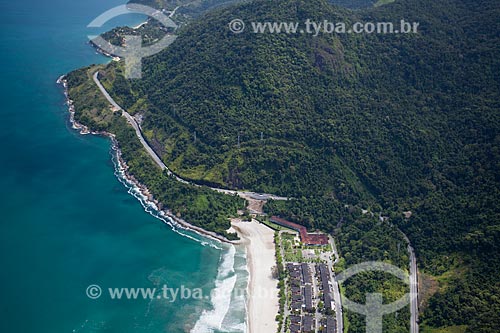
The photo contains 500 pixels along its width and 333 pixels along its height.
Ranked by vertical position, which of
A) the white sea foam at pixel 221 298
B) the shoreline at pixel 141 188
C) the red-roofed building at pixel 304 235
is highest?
the shoreline at pixel 141 188

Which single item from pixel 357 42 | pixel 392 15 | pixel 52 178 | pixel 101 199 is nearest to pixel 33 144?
pixel 52 178

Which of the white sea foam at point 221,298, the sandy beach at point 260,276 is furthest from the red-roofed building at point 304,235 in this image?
the white sea foam at point 221,298

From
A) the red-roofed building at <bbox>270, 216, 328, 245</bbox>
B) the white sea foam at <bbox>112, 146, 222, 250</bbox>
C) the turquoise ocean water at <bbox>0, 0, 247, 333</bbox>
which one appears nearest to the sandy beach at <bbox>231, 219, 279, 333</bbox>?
the turquoise ocean water at <bbox>0, 0, 247, 333</bbox>

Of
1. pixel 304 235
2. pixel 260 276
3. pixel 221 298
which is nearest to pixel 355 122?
pixel 304 235

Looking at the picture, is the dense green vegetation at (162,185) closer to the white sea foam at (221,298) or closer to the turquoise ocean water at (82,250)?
the turquoise ocean water at (82,250)

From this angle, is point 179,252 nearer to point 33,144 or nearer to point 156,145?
point 156,145

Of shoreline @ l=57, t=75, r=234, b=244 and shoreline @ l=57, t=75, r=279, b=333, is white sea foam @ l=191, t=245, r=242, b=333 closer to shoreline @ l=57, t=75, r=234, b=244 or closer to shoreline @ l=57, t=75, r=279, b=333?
shoreline @ l=57, t=75, r=279, b=333

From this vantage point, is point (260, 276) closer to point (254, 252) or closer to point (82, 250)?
point (254, 252)
